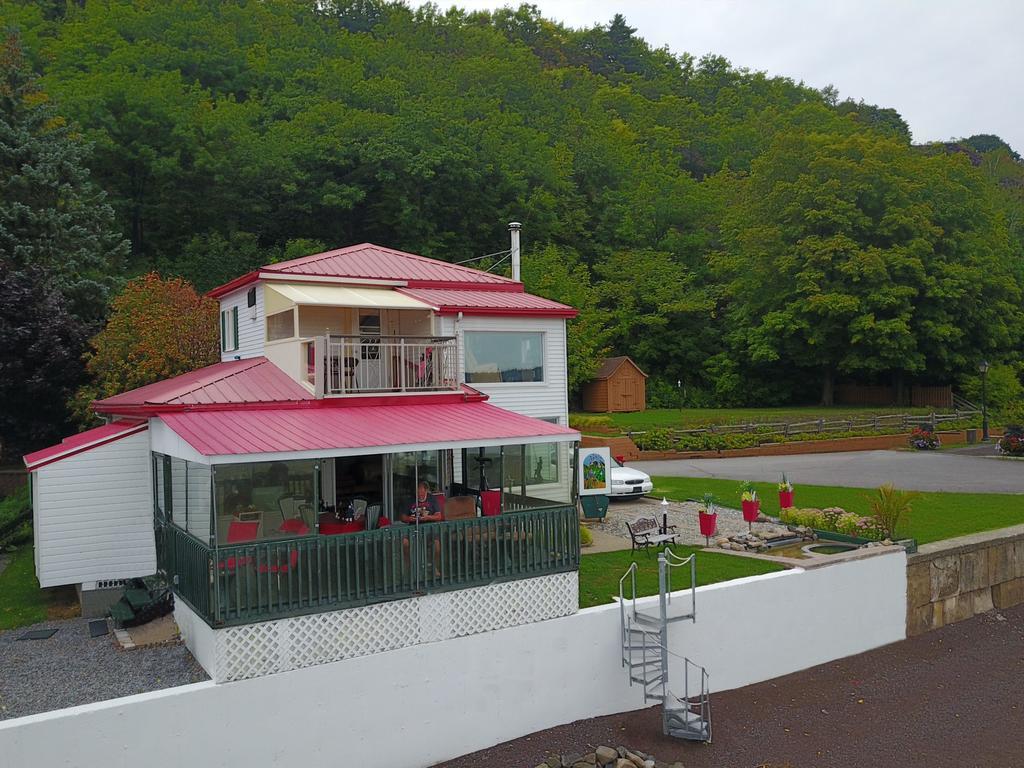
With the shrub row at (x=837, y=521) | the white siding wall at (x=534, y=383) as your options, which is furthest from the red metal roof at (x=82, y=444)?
the shrub row at (x=837, y=521)

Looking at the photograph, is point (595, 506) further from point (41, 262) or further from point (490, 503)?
point (41, 262)

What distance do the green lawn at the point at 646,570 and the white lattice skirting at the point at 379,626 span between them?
102cm

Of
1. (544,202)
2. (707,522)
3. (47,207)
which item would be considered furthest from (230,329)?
(544,202)

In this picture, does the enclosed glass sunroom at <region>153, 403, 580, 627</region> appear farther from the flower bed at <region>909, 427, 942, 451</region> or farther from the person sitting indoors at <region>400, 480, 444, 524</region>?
the flower bed at <region>909, 427, 942, 451</region>

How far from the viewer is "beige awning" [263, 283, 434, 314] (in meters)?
14.1

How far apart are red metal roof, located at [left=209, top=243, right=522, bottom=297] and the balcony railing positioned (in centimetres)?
246

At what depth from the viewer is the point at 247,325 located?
16469 mm

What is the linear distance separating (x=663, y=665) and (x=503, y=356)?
781 centimetres

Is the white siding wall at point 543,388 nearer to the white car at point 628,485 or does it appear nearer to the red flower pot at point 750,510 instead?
the red flower pot at point 750,510

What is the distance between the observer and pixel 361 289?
16016 millimetres

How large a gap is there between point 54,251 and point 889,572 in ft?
94.4

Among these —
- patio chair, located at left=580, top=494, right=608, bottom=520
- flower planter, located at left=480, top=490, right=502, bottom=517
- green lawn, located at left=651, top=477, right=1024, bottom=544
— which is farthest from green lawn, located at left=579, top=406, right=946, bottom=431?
flower planter, located at left=480, top=490, right=502, bottom=517

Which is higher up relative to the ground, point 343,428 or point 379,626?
Answer: point 343,428

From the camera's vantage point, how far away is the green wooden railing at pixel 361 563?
9.42 m
